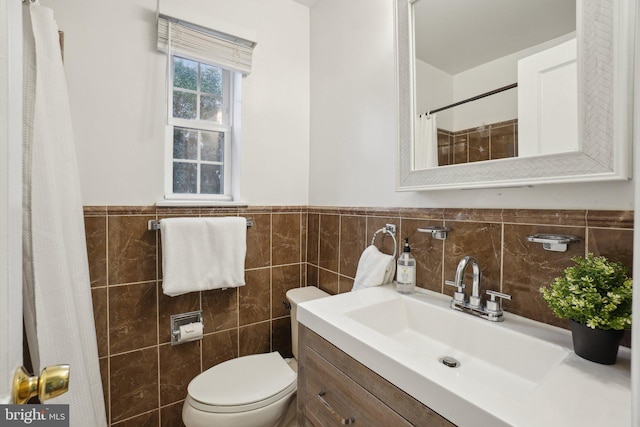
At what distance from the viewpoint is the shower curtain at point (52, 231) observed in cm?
103

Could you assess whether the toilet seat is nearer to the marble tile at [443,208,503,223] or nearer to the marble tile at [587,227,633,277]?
the marble tile at [443,208,503,223]

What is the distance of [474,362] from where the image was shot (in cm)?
89

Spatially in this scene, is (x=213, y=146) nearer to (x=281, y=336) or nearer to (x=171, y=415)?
(x=281, y=336)

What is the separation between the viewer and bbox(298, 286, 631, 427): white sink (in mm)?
530

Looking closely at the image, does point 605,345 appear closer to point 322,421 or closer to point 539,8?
point 322,421

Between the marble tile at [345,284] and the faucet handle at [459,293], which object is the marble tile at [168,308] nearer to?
the marble tile at [345,284]

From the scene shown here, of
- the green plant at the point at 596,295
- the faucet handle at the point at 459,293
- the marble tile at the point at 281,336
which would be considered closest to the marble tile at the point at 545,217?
the green plant at the point at 596,295

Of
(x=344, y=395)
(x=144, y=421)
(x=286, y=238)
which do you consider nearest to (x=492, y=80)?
(x=344, y=395)

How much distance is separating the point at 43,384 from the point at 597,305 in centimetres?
104

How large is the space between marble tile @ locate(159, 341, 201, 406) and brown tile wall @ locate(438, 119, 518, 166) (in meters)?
1.53

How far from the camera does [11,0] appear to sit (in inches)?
16.9

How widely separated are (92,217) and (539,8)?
1.83 meters

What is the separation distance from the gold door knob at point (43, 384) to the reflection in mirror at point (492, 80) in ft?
3.74

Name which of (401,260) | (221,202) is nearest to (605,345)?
(401,260)
